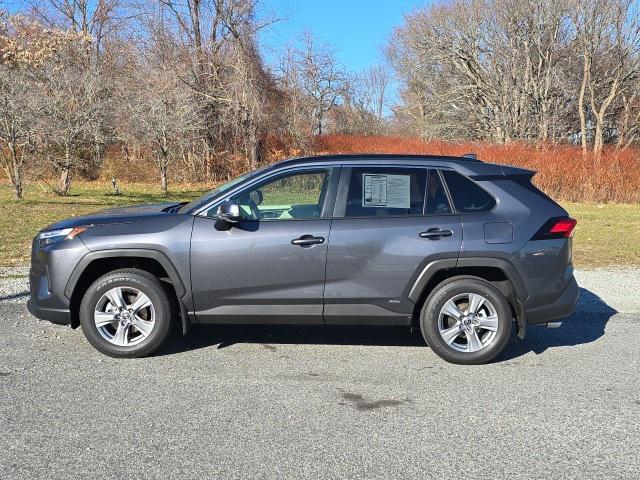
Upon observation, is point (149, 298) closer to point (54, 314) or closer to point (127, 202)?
point (54, 314)

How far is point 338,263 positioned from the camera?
4.58 m

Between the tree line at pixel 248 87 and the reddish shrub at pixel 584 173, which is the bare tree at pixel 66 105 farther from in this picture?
the reddish shrub at pixel 584 173

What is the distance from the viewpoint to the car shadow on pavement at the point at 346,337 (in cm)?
514

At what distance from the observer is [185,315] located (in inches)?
185

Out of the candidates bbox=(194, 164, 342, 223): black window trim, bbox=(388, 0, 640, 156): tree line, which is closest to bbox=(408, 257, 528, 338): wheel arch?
bbox=(194, 164, 342, 223): black window trim

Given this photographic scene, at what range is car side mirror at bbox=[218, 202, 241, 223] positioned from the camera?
14.7 feet

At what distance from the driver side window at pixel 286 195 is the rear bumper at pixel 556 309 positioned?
76.7 inches

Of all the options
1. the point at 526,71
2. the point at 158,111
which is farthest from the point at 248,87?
the point at 526,71

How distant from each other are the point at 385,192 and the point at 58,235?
109 inches

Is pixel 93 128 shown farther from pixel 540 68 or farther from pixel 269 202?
pixel 540 68

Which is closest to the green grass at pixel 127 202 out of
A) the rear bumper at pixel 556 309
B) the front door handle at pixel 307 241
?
the rear bumper at pixel 556 309

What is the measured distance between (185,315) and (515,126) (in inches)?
1260

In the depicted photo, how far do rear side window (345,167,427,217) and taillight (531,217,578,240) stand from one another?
99 cm

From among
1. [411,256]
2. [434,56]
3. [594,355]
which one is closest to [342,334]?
[411,256]
